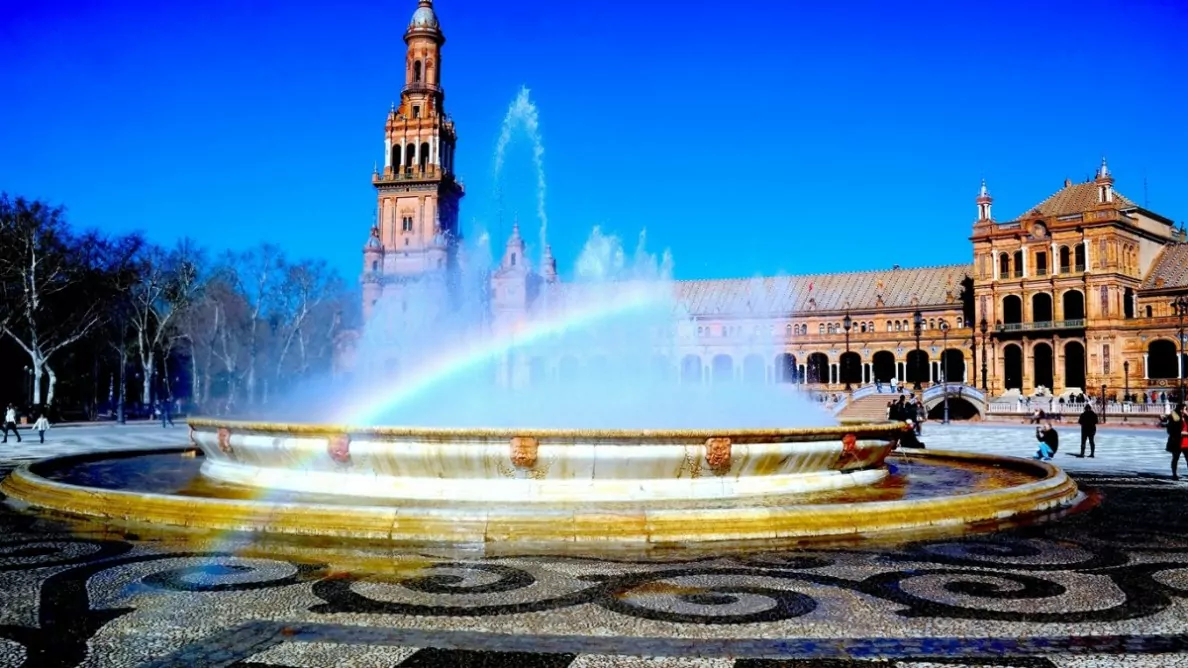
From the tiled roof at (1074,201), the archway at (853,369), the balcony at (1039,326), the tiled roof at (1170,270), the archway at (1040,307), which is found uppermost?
the tiled roof at (1074,201)

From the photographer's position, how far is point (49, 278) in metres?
39.7

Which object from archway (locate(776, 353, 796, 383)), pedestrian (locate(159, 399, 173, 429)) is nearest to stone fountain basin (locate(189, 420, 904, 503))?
pedestrian (locate(159, 399, 173, 429))

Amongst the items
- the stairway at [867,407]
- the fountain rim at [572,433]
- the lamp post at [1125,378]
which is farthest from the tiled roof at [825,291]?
the fountain rim at [572,433]

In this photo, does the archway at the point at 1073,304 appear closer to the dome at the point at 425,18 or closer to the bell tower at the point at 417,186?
the bell tower at the point at 417,186

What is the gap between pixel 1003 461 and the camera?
15.0m

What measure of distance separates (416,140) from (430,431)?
84.3 meters

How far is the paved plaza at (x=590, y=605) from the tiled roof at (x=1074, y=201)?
69293mm

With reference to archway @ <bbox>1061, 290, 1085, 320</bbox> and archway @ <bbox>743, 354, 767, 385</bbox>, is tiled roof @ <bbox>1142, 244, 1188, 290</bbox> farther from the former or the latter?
archway @ <bbox>743, 354, 767, 385</bbox>

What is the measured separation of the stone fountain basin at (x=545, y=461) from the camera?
9.13m

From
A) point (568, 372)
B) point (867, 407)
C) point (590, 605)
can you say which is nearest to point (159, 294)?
point (568, 372)

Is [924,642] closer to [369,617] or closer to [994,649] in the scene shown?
[994,649]

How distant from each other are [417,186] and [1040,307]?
181 feet

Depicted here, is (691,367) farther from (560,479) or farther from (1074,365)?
(560,479)

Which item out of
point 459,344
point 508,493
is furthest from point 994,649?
point 459,344
